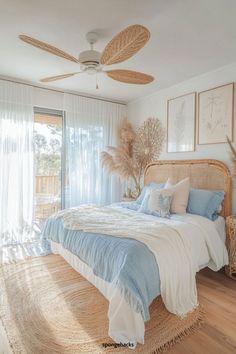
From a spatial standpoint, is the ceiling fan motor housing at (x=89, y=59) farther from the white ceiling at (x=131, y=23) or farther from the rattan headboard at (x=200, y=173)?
the rattan headboard at (x=200, y=173)

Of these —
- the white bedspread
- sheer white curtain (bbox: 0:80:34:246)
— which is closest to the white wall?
the white bedspread

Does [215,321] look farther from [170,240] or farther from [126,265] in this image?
[126,265]

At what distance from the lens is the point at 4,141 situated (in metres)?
3.52

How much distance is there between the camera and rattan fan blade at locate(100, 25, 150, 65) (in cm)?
163

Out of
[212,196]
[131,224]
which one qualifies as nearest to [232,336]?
[131,224]

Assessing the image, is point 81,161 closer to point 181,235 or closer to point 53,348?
point 181,235

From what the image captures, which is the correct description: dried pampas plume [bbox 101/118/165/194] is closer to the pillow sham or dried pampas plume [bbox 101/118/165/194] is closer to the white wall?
the white wall

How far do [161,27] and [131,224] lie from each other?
6.43ft

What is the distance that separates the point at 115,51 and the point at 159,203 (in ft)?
5.78

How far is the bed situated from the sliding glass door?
1.23 meters

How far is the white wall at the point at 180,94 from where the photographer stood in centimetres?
306

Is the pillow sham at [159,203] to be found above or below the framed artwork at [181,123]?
below

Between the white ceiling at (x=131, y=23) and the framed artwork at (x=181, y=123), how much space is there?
0.45m

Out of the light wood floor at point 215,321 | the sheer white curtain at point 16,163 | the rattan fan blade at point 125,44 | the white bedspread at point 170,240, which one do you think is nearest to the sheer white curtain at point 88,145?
the sheer white curtain at point 16,163
